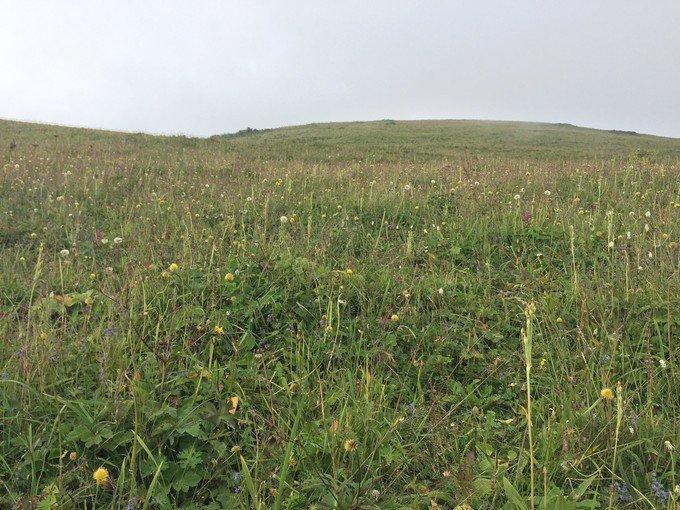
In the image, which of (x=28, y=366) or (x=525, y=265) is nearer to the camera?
(x=28, y=366)

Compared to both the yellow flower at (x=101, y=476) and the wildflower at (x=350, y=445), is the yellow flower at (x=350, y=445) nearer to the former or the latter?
the wildflower at (x=350, y=445)

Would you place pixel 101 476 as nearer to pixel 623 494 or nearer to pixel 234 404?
pixel 234 404

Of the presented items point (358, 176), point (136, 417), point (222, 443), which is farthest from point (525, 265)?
point (358, 176)

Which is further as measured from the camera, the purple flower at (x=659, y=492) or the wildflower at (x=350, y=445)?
the wildflower at (x=350, y=445)

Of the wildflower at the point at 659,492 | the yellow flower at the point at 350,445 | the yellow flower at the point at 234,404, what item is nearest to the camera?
the wildflower at the point at 659,492

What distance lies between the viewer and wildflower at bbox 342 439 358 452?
1.75 meters

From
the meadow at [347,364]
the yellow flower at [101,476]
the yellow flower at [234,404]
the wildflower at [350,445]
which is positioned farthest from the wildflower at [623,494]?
the yellow flower at [101,476]

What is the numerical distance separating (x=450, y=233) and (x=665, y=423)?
8.70 feet

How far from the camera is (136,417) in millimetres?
1825

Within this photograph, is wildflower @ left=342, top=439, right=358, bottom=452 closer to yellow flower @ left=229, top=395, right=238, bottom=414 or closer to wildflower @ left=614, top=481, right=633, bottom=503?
yellow flower @ left=229, top=395, right=238, bottom=414

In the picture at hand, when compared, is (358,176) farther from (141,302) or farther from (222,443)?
(222,443)

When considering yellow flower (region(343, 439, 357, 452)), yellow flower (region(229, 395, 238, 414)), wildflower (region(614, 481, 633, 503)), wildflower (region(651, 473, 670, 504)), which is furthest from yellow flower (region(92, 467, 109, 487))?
wildflower (region(651, 473, 670, 504))

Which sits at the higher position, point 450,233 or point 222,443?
point 450,233

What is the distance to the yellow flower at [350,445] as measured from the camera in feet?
5.75
